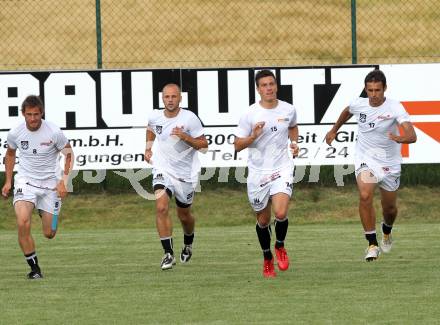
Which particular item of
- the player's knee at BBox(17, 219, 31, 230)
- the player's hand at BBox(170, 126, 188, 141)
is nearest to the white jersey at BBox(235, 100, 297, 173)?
the player's hand at BBox(170, 126, 188, 141)

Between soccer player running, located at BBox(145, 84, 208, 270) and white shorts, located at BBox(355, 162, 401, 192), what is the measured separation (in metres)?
1.89

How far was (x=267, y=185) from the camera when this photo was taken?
548 inches

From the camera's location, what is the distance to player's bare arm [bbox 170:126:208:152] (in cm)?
1468

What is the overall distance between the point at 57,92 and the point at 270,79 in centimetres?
809

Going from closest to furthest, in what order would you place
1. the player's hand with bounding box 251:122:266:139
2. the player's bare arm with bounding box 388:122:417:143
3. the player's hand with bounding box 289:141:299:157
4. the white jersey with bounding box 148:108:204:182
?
the player's hand with bounding box 289:141:299:157, the player's hand with bounding box 251:122:266:139, the player's bare arm with bounding box 388:122:417:143, the white jersey with bounding box 148:108:204:182

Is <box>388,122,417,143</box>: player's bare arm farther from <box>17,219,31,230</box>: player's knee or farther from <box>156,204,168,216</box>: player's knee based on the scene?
<box>17,219,31,230</box>: player's knee

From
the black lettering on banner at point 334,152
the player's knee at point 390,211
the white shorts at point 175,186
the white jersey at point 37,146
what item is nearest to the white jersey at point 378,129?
the player's knee at point 390,211

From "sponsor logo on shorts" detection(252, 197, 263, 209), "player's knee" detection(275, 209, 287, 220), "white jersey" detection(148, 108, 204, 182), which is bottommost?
"player's knee" detection(275, 209, 287, 220)

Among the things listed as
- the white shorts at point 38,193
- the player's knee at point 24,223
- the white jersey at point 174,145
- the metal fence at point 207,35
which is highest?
the metal fence at point 207,35

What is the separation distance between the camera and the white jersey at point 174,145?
15.3m

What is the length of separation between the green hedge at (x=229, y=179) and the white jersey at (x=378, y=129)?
6.46m

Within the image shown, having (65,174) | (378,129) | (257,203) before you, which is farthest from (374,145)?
(65,174)

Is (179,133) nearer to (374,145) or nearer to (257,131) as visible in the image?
(257,131)

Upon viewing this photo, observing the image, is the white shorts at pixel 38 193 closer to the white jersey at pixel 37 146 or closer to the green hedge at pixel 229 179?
the white jersey at pixel 37 146
